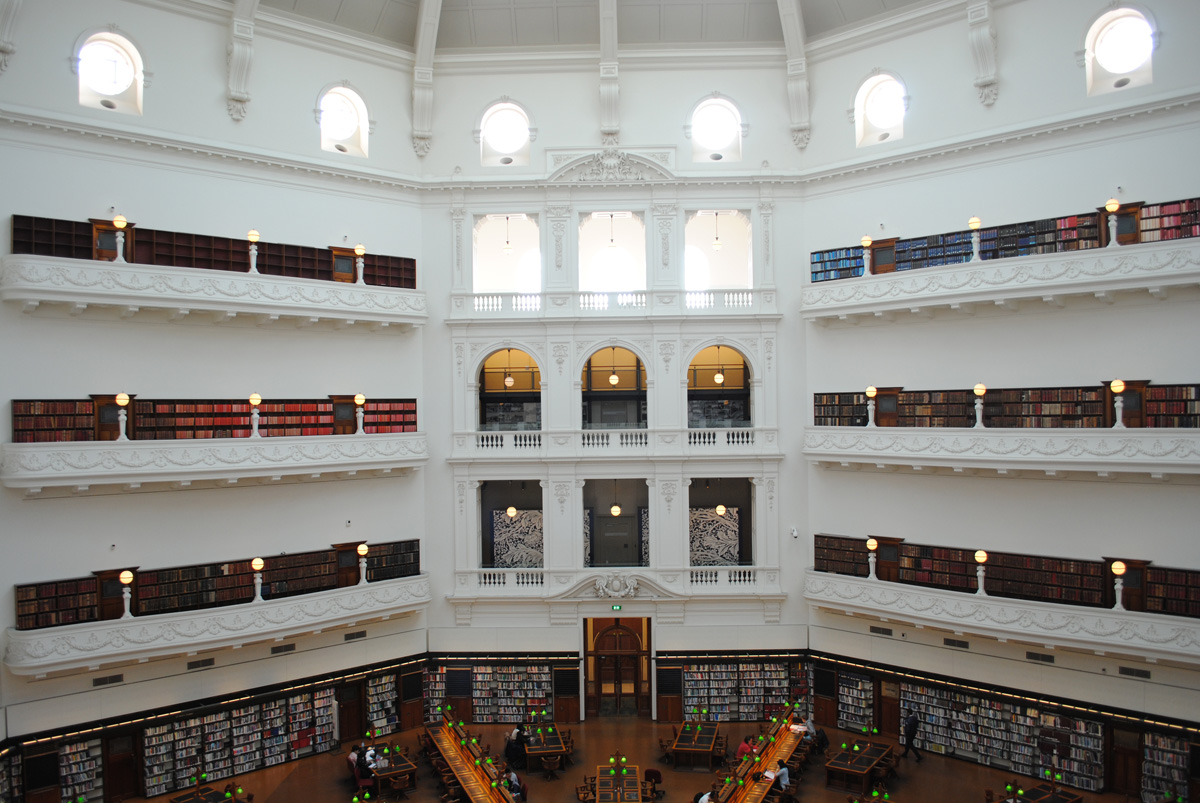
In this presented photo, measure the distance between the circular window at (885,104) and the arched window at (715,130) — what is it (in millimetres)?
2908

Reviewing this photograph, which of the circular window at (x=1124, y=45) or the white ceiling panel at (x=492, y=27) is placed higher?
the white ceiling panel at (x=492, y=27)

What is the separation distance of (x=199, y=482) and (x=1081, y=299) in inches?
677

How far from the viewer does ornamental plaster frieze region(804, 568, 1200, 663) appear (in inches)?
521

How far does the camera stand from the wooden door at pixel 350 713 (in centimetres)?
1722

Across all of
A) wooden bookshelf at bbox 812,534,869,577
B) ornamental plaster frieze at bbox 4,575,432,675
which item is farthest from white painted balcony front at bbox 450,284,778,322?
ornamental plaster frieze at bbox 4,575,432,675

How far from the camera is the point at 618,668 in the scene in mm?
18641

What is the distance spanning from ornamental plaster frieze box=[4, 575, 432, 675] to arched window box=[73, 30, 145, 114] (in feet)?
32.0

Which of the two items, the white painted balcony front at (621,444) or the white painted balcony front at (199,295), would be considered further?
the white painted balcony front at (621,444)

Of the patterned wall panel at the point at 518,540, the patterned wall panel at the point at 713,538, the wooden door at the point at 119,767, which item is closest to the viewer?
the wooden door at the point at 119,767

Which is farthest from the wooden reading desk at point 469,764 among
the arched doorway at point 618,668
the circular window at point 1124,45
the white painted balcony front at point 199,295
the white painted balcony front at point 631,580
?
the circular window at point 1124,45

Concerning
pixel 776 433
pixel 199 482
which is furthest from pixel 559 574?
pixel 199 482

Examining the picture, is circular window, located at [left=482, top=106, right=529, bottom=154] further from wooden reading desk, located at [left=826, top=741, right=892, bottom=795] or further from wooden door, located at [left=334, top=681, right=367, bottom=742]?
wooden reading desk, located at [left=826, top=741, right=892, bottom=795]

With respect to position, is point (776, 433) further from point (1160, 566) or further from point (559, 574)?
point (1160, 566)

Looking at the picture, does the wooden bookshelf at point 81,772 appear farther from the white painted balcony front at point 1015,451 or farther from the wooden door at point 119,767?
the white painted balcony front at point 1015,451
